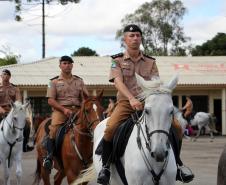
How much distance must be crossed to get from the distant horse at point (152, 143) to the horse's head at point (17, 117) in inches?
235

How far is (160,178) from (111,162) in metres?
1.07

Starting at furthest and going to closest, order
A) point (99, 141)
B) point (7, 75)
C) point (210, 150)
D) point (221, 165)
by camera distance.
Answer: point (210, 150) < point (7, 75) < point (99, 141) < point (221, 165)

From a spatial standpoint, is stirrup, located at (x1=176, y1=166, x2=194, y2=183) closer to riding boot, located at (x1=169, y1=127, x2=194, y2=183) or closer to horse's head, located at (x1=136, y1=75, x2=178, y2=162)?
riding boot, located at (x1=169, y1=127, x2=194, y2=183)

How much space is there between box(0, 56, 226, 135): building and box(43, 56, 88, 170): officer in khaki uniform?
2462 cm

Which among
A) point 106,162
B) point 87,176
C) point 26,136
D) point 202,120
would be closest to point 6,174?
point 26,136

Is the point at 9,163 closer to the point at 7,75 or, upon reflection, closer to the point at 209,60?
the point at 7,75

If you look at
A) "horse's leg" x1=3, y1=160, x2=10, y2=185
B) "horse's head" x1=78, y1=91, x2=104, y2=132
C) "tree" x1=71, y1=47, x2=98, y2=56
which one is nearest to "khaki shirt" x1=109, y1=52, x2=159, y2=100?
"horse's head" x1=78, y1=91, x2=104, y2=132

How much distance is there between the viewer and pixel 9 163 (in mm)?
12906

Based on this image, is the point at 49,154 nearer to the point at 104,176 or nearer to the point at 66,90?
the point at 66,90

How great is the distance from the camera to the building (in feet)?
118

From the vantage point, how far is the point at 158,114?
5.88 metres

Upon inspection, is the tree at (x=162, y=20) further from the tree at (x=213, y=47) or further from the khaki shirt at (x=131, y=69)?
the khaki shirt at (x=131, y=69)

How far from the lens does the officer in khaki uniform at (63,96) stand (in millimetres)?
10080

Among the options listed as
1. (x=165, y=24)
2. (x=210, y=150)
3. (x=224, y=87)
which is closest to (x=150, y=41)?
(x=165, y=24)
